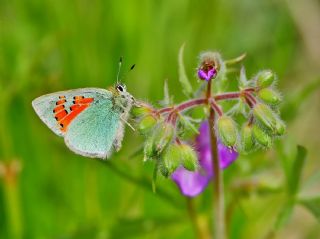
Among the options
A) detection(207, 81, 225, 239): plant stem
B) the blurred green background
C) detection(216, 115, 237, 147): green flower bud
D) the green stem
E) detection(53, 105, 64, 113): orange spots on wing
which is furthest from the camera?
the blurred green background

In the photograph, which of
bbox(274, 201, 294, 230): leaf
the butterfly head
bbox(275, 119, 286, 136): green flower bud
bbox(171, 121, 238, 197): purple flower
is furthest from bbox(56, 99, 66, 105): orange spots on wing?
bbox(274, 201, 294, 230): leaf

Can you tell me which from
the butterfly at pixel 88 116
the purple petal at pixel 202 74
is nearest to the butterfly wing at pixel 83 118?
the butterfly at pixel 88 116

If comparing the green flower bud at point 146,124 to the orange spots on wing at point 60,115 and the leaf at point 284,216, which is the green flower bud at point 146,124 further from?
the leaf at point 284,216

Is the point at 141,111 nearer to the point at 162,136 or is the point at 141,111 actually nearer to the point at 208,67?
the point at 162,136

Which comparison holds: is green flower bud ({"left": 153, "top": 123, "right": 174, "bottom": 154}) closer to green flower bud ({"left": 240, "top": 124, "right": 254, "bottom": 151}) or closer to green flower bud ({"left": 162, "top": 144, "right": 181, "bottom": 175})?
green flower bud ({"left": 162, "top": 144, "right": 181, "bottom": 175})

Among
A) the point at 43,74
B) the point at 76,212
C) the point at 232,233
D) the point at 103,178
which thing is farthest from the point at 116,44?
the point at 232,233

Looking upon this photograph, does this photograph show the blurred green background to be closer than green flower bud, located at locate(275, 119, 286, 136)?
No

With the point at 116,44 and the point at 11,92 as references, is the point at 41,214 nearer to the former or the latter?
the point at 11,92
